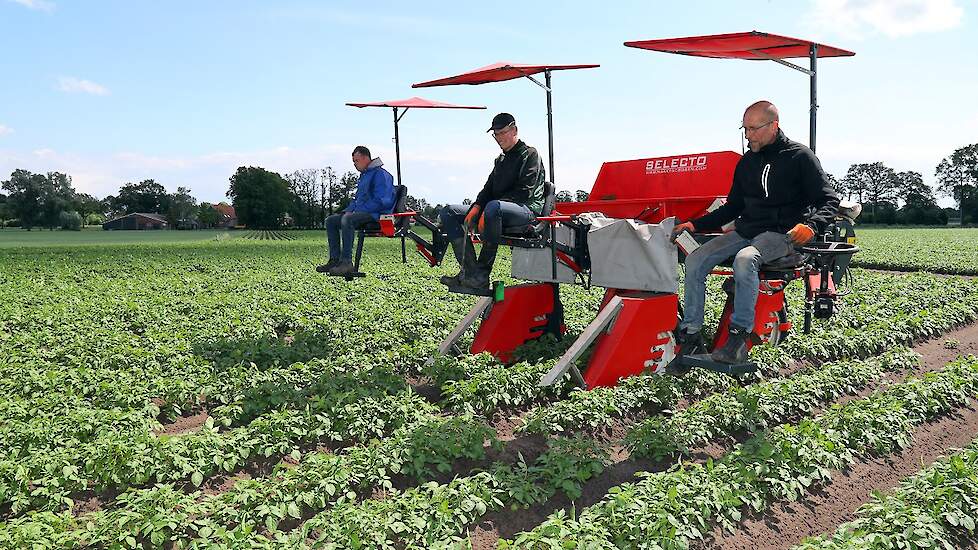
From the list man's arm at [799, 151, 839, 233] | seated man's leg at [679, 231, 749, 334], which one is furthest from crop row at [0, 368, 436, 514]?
man's arm at [799, 151, 839, 233]

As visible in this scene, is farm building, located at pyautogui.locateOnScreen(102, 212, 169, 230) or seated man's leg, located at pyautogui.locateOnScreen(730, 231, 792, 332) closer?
seated man's leg, located at pyautogui.locateOnScreen(730, 231, 792, 332)

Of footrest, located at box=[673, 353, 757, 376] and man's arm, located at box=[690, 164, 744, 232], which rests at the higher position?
man's arm, located at box=[690, 164, 744, 232]

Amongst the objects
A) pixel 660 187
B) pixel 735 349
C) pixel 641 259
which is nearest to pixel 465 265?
pixel 641 259

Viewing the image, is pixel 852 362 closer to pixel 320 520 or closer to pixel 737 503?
pixel 737 503

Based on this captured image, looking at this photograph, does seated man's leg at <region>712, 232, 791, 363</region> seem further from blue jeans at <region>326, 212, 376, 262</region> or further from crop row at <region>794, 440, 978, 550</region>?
blue jeans at <region>326, 212, 376, 262</region>

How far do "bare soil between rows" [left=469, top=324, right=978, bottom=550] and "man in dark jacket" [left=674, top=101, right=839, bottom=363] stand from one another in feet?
3.63

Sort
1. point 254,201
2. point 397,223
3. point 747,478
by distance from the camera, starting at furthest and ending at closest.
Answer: point 254,201 < point 397,223 < point 747,478

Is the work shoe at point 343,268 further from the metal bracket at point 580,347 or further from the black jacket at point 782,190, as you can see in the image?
the black jacket at point 782,190

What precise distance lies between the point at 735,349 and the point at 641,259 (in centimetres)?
144

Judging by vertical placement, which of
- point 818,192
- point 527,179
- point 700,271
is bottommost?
point 700,271

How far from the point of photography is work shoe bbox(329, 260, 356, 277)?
31.0ft

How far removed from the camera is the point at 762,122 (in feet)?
19.6

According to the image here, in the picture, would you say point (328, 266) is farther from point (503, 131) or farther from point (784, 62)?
point (784, 62)

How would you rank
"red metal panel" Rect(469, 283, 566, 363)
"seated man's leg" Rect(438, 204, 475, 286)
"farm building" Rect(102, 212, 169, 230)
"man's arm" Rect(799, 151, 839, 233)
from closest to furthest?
1. "man's arm" Rect(799, 151, 839, 233)
2. "seated man's leg" Rect(438, 204, 475, 286)
3. "red metal panel" Rect(469, 283, 566, 363)
4. "farm building" Rect(102, 212, 169, 230)
